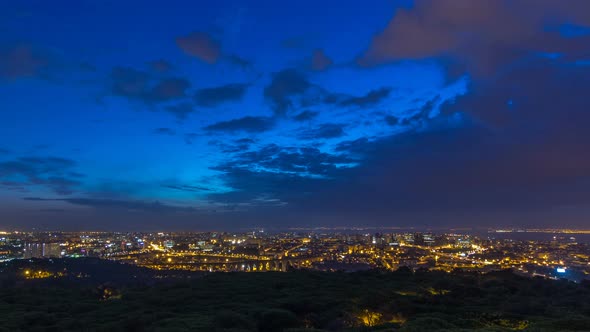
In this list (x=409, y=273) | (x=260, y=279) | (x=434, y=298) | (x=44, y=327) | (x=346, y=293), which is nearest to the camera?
(x=44, y=327)

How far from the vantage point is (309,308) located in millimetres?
25125

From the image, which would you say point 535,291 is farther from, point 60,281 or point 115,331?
point 60,281

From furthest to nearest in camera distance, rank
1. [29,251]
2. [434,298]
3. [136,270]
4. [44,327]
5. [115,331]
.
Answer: [29,251] < [136,270] < [434,298] < [44,327] < [115,331]

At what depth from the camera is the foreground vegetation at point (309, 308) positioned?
1897 centimetres

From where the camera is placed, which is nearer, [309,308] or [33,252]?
[309,308]

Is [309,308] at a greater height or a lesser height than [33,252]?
greater

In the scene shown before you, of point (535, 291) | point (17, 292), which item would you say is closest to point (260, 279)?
point (17, 292)

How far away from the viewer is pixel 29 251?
104875 mm

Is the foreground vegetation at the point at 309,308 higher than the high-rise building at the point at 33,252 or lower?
higher

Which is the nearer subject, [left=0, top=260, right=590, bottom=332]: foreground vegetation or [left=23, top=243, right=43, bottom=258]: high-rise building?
[left=0, top=260, right=590, bottom=332]: foreground vegetation

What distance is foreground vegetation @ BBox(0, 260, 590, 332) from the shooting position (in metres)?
19.0

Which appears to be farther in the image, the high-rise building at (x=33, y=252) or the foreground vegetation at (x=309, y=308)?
the high-rise building at (x=33, y=252)

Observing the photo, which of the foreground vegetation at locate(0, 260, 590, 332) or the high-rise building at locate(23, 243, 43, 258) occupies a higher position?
the foreground vegetation at locate(0, 260, 590, 332)

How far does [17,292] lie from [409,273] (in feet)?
125
